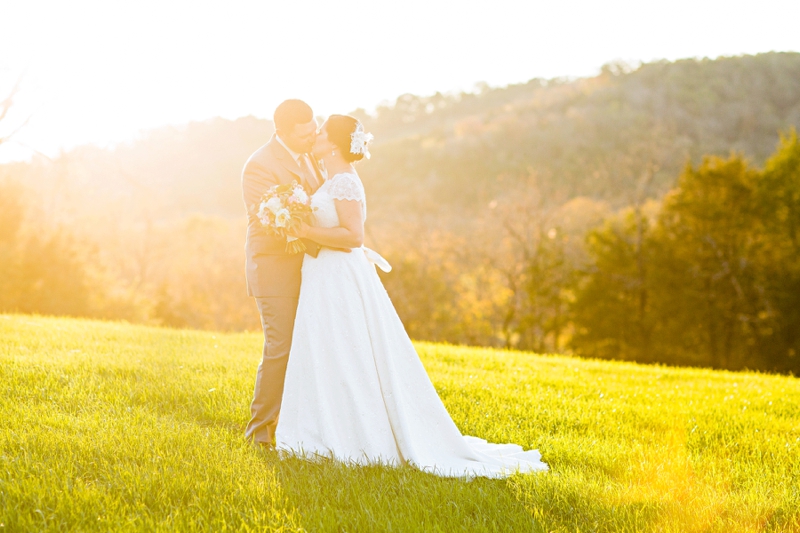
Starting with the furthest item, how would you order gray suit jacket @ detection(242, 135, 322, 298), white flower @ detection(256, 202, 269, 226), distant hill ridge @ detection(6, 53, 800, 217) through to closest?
distant hill ridge @ detection(6, 53, 800, 217) → gray suit jacket @ detection(242, 135, 322, 298) → white flower @ detection(256, 202, 269, 226)

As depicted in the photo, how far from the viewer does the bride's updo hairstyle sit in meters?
5.57

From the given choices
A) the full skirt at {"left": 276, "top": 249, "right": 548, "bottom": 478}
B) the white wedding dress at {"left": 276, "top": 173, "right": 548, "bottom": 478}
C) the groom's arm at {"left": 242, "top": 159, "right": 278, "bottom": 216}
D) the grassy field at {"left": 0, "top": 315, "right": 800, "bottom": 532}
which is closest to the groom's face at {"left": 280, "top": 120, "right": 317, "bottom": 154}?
the groom's arm at {"left": 242, "top": 159, "right": 278, "bottom": 216}

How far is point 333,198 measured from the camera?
5488 mm

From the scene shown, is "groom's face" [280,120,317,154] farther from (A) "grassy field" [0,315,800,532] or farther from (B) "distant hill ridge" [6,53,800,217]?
(B) "distant hill ridge" [6,53,800,217]

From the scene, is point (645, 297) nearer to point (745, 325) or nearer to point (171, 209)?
point (745, 325)

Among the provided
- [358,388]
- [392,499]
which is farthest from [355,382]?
[392,499]

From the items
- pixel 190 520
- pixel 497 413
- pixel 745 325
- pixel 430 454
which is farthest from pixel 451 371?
pixel 745 325

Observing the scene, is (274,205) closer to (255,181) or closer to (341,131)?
(255,181)

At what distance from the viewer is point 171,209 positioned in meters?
65.1

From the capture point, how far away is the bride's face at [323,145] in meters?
5.62

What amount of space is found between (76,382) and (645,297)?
31.8m

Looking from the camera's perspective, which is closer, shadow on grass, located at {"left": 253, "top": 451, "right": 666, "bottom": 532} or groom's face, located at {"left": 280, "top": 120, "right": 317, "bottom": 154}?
shadow on grass, located at {"left": 253, "top": 451, "right": 666, "bottom": 532}

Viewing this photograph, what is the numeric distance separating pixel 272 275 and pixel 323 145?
3.90 ft

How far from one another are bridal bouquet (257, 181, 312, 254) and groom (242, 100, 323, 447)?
1.09ft
